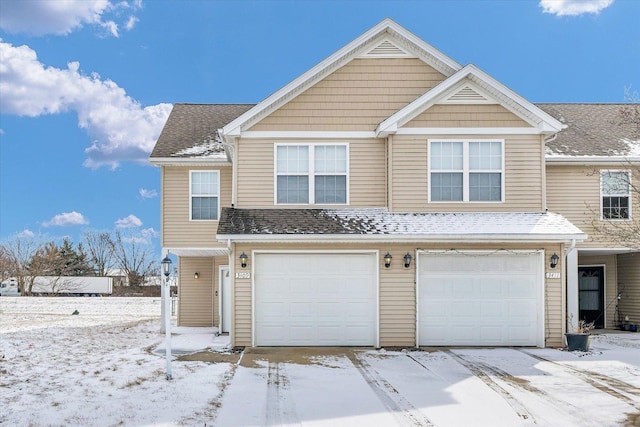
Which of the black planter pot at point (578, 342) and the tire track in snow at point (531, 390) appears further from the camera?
the black planter pot at point (578, 342)

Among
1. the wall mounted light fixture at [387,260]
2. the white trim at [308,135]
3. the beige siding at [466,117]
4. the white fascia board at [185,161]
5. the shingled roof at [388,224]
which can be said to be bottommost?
the wall mounted light fixture at [387,260]

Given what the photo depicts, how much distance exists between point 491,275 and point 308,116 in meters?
6.07

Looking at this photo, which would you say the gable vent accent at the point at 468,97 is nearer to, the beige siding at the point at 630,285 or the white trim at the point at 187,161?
the white trim at the point at 187,161

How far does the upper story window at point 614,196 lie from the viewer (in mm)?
18109

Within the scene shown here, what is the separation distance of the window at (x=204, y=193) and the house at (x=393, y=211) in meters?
3.07

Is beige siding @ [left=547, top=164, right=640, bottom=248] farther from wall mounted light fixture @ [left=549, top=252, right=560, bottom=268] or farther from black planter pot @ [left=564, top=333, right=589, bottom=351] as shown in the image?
black planter pot @ [left=564, top=333, right=589, bottom=351]

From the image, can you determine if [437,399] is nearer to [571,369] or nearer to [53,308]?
[571,369]

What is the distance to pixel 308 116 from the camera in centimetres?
1554

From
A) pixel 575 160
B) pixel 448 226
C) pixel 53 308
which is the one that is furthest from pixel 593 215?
pixel 53 308

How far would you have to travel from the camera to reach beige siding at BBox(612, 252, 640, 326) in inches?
754

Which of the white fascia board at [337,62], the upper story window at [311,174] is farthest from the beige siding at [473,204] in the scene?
the white fascia board at [337,62]

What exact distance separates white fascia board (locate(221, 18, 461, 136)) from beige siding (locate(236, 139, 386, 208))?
580 mm

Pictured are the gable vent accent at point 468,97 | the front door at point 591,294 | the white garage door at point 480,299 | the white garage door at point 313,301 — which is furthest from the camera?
the front door at point 591,294

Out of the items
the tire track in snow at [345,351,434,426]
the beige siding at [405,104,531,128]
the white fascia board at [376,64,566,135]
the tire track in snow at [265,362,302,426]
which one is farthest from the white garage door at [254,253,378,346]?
the beige siding at [405,104,531,128]
